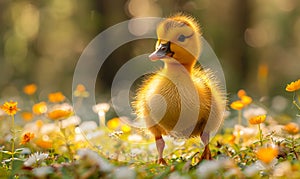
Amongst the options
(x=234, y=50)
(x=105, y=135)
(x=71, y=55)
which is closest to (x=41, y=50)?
(x=71, y=55)

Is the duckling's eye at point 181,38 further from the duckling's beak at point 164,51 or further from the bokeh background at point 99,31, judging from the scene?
the bokeh background at point 99,31

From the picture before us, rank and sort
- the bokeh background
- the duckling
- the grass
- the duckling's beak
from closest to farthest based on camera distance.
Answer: the grass
the duckling
the duckling's beak
the bokeh background

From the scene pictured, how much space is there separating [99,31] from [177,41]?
7.81 m

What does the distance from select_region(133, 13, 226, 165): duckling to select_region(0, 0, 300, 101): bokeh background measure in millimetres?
4600

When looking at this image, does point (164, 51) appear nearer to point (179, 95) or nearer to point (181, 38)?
point (181, 38)

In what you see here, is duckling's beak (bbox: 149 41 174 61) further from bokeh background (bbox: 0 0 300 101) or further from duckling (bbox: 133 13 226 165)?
bokeh background (bbox: 0 0 300 101)

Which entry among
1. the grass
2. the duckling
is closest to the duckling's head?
the duckling

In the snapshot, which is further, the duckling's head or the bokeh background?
the bokeh background

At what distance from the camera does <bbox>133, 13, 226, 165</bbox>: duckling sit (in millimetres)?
3336

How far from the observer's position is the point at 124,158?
3.87 m

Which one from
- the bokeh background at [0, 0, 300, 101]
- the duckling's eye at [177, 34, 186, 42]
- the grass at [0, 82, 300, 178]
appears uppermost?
the bokeh background at [0, 0, 300, 101]

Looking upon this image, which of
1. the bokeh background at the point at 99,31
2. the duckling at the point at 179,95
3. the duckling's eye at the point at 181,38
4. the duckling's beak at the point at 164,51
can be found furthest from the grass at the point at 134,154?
the bokeh background at the point at 99,31

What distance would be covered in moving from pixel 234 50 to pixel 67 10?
467cm

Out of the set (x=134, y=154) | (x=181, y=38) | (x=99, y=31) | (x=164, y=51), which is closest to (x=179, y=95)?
(x=164, y=51)
